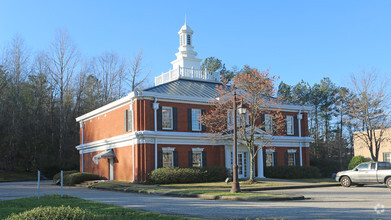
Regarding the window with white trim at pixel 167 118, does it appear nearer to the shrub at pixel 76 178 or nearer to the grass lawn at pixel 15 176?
the shrub at pixel 76 178

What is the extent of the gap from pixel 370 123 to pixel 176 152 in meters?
15.9

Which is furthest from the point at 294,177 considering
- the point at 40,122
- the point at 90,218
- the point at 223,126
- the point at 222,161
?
the point at 40,122

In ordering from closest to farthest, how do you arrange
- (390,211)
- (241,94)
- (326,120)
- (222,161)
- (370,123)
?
(390,211) → (241,94) → (222,161) → (370,123) → (326,120)

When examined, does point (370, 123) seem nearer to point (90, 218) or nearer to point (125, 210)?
point (125, 210)

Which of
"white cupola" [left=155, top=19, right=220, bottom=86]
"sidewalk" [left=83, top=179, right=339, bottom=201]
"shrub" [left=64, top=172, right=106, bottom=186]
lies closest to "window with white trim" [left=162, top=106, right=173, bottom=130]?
"sidewalk" [left=83, top=179, right=339, bottom=201]

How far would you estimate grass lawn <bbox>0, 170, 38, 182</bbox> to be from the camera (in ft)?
138

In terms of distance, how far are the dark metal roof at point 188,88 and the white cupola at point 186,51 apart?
3776 millimetres

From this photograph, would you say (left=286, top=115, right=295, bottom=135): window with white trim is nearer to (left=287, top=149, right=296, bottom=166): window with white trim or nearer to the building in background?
(left=287, top=149, right=296, bottom=166): window with white trim

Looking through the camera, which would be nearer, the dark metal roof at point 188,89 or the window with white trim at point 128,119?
the window with white trim at point 128,119

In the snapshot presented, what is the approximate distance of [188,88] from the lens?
1257 inches

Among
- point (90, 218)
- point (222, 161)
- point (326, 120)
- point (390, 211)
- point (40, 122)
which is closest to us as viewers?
point (90, 218)

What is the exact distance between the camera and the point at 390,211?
1156cm

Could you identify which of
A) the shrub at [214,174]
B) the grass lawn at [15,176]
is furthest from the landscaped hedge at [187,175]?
the grass lawn at [15,176]

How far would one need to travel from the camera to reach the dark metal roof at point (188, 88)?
30.2 metres
